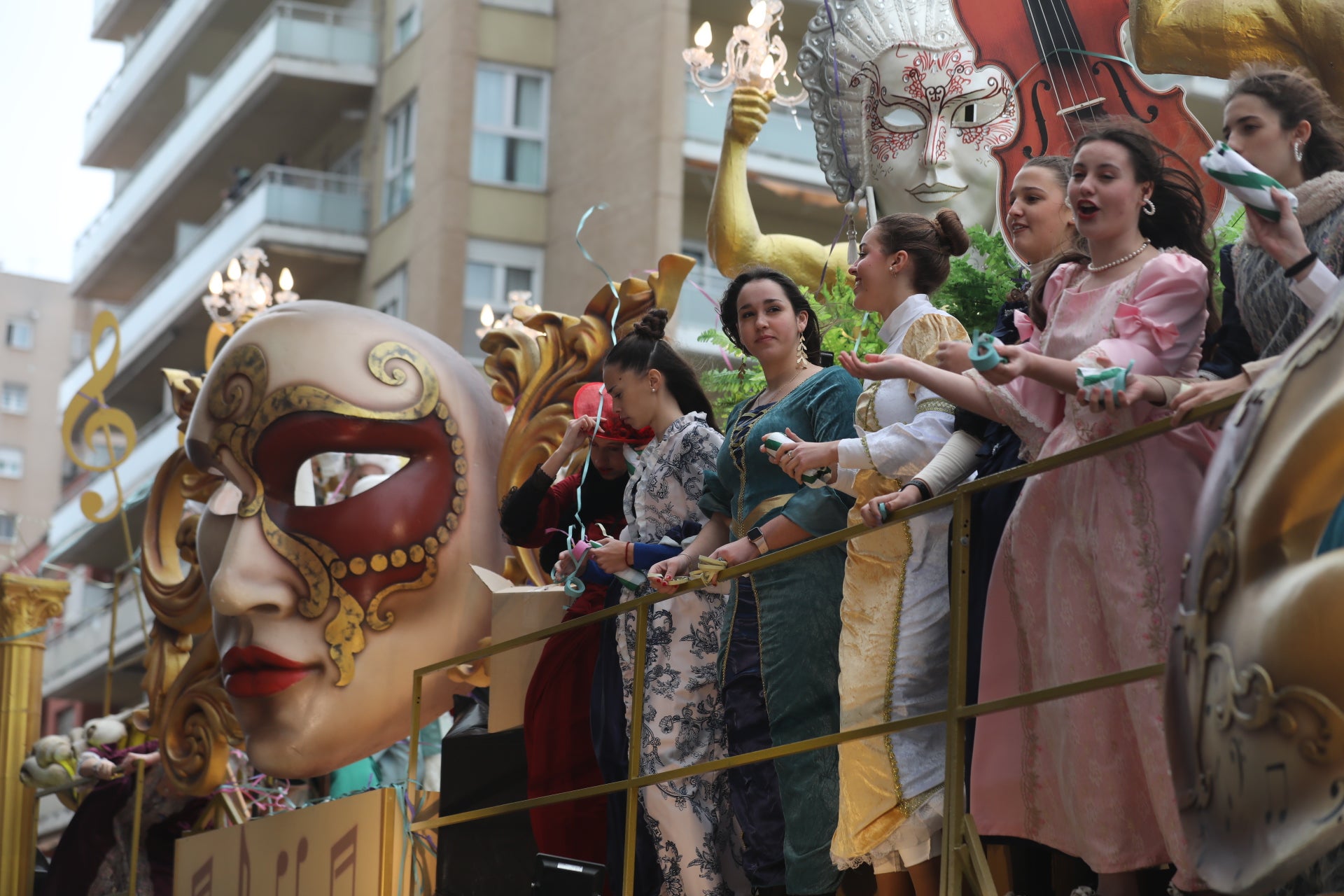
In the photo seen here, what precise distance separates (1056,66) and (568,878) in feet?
9.89

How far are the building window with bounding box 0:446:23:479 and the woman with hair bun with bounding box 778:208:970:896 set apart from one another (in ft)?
121

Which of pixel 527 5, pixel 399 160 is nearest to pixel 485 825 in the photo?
pixel 527 5

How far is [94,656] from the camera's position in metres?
24.6

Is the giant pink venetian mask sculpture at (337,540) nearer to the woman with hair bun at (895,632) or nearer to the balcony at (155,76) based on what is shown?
the woman with hair bun at (895,632)

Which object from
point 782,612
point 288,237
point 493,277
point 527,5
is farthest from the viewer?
point 288,237

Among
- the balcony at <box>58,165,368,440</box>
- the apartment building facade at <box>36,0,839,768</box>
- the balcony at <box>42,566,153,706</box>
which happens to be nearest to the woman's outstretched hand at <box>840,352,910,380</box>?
the apartment building facade at <box>36,0,839,768</box>

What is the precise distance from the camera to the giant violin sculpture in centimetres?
562

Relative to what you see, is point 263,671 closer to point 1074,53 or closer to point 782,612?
point 782,612

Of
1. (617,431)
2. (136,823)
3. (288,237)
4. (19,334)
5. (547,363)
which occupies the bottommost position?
(136,823)

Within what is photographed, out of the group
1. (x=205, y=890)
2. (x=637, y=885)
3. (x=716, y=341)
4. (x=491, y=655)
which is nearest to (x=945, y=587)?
(x=637, y=885)

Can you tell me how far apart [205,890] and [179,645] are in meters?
1.97

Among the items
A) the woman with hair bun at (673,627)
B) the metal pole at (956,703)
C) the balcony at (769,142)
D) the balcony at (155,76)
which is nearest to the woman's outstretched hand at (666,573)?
the woman with hair bun at (673,627)

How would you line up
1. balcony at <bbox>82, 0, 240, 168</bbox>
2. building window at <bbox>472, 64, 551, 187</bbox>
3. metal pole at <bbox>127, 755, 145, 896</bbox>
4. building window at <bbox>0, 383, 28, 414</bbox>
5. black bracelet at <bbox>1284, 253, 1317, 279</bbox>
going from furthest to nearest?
1. building window at <bbox>0, 383, 28, 414</bbox>
2. balcony at <bbox>82, 0, 240, 168</bbox>
3. building window at <bbox>472, 64, 551, 187</bbox>
4. metal pole at <bbox>127, 755, 145, 896</bbox>
5. black bracelet at <bbox>1284, 253, 1317, 279</bbox>

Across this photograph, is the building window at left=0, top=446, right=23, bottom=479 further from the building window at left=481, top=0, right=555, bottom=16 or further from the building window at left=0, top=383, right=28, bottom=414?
the building window at left=481, top=0, right=555, bottom=16
